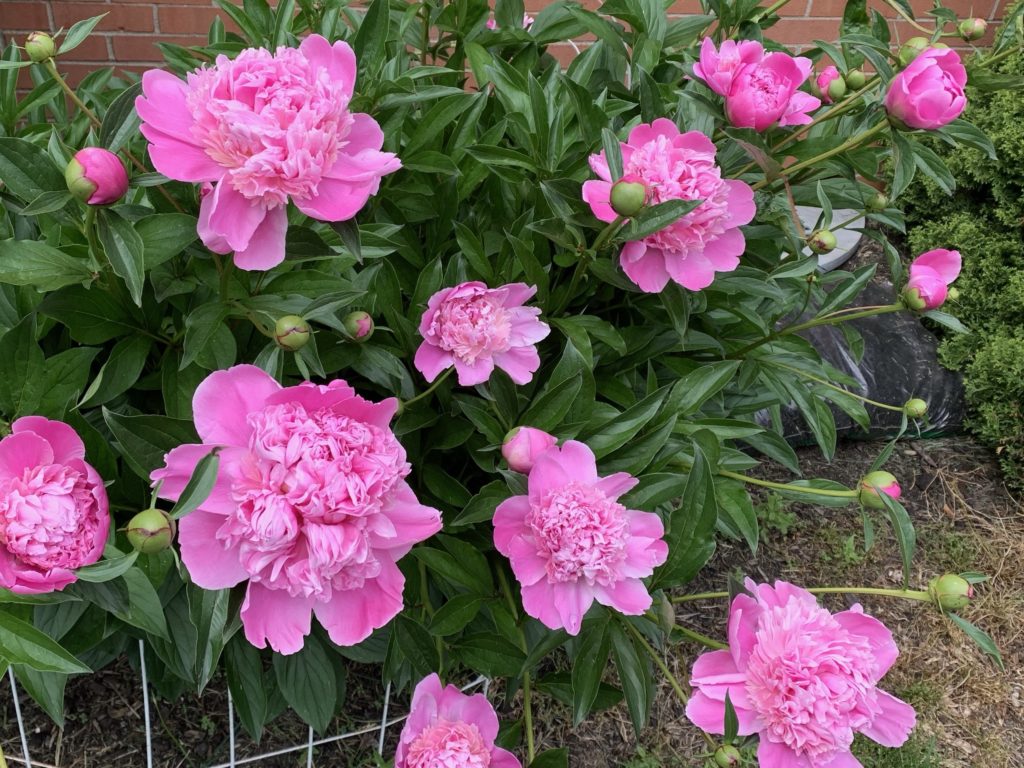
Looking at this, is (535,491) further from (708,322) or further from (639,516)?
(708,322)

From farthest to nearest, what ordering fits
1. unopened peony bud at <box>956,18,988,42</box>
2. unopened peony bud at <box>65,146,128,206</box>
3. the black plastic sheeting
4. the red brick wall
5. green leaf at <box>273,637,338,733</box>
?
the red brick wall
the black plastic sheeting
unopened peony bud at <box>956,18,988,42</box>
green leaf at <box>273,637,338,733</box>
unopened peony bud at <box>65,146,128,206</box>

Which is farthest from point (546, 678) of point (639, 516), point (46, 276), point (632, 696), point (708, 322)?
point (46, 276)

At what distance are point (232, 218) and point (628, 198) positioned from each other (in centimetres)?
33

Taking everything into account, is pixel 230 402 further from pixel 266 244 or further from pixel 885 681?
pixel 885 681

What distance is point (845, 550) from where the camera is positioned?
1882 millimetres

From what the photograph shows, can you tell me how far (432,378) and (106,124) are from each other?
1.21 feet

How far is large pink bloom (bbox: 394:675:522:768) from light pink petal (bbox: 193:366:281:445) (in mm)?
350

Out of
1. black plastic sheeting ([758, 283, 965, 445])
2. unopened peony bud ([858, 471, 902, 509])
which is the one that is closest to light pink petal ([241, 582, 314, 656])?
unopened peony bud ([858, 471, 902, 509])

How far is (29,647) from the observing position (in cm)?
65

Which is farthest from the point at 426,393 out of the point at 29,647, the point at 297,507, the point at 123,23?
the point at 123,23

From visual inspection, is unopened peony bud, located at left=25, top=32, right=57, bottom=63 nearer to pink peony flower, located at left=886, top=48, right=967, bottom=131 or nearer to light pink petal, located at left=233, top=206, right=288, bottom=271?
light pink petal, located at left=233, top=206, right=288, bottom=271

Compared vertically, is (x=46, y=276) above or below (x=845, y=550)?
above

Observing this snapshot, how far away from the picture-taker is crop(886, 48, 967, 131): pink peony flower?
30.9 inches

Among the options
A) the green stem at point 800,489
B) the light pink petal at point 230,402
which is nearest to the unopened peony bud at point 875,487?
the green stem at point 800,489
